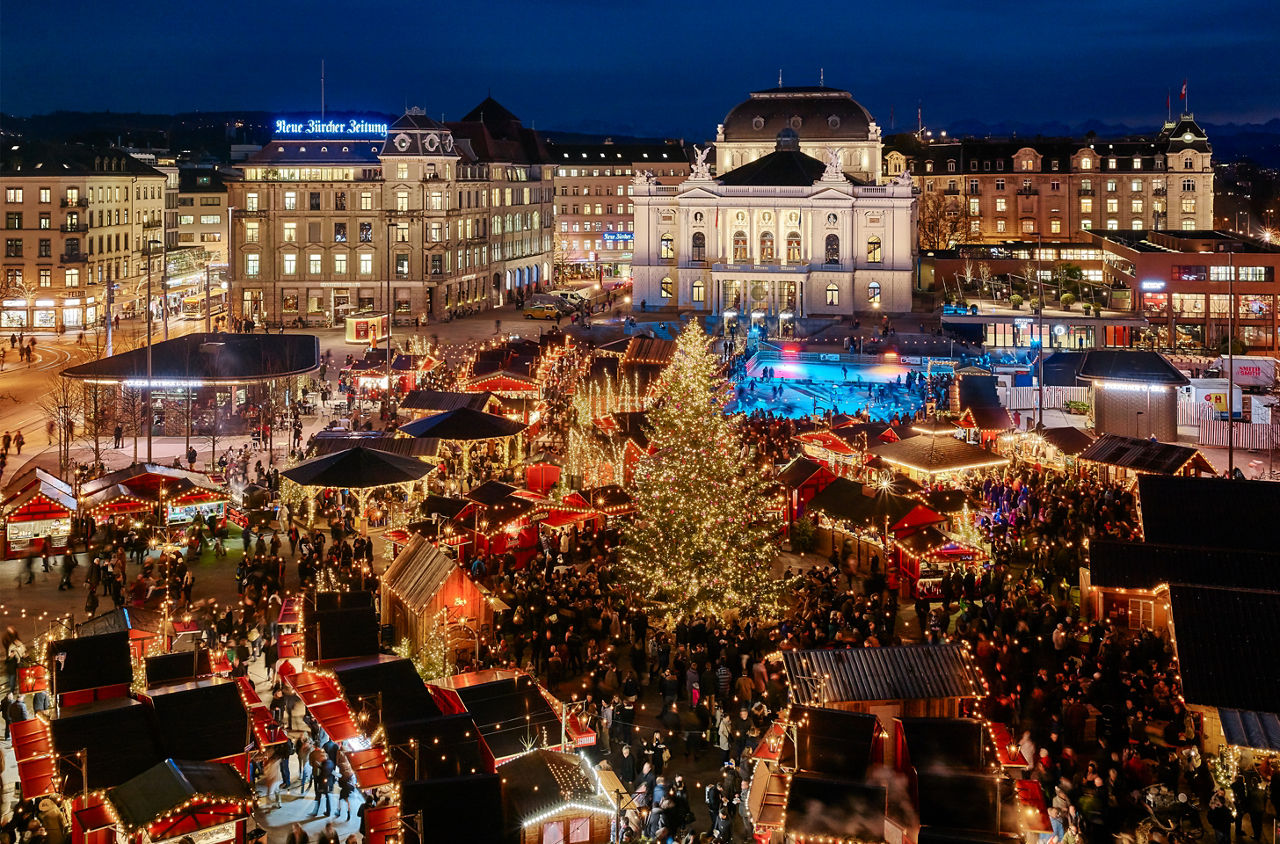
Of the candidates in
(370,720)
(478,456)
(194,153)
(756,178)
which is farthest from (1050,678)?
(194,153)

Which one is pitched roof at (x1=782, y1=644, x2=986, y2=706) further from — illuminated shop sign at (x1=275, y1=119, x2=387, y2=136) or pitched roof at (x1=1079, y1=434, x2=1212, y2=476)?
illuminated shop sign at (x1=275, y1=119, x2=387, y2=136)

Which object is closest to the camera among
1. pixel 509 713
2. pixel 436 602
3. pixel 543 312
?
pixel 509 713

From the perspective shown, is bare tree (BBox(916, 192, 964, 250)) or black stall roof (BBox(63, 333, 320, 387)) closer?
black stall roof (BBox(63, 333, 320, 387))

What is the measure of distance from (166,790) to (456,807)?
344 cm

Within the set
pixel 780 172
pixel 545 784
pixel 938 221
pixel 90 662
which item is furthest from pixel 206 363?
pixel 938 221

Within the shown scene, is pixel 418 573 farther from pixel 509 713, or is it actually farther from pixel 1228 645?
pixel 1228 645

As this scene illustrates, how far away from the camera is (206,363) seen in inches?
1849

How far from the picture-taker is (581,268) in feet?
408

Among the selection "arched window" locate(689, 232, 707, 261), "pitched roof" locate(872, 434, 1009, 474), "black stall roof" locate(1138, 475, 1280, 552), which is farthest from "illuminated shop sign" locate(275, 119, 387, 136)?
"black stall roof" locate(1138, 475, 1280, 552)

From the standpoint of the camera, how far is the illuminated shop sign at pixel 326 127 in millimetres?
80125

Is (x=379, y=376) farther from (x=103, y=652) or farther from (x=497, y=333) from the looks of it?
(x=103, y=652)

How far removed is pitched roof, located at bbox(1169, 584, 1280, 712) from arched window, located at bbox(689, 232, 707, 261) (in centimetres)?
6547

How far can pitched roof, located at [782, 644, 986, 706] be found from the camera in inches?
723

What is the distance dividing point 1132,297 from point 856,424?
3894 cm
